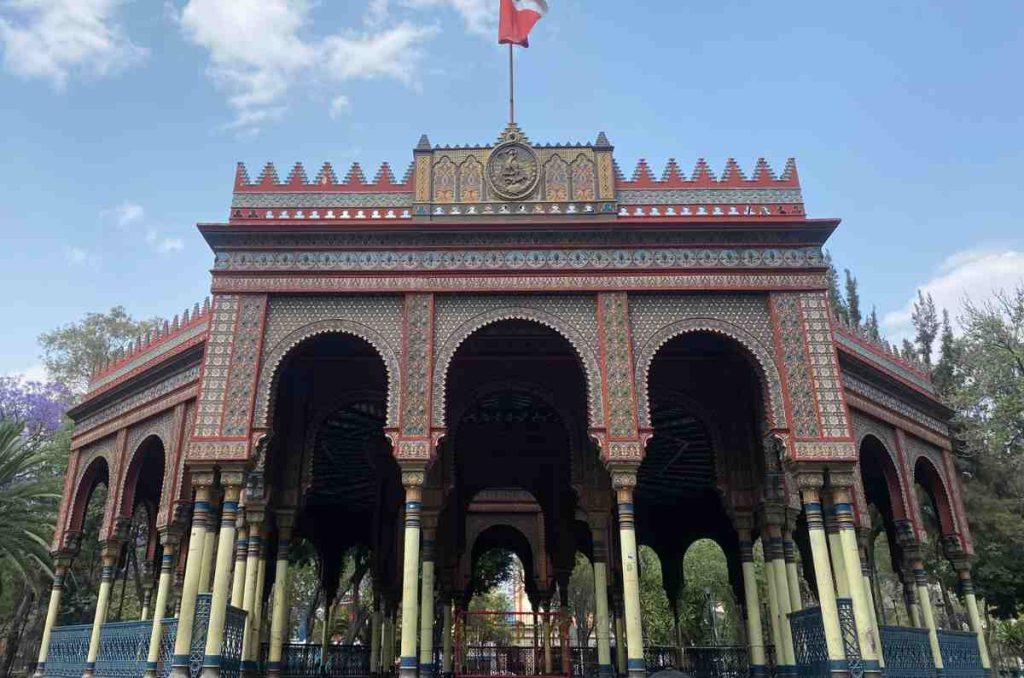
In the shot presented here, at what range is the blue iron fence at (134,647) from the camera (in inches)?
430

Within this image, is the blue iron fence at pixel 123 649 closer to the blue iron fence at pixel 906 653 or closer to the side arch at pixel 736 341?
the side arch at pixel 736 341

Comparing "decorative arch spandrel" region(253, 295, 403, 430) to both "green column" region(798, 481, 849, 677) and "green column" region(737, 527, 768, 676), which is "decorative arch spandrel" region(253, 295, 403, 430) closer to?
"green column" region(798, 481, 849, 677)

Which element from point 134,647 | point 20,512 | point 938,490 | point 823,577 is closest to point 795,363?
point 823,577

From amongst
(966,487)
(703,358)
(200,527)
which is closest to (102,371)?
(200,527)

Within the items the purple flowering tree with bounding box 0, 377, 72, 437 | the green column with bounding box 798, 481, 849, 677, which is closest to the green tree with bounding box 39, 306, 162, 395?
the purple flowering tree with bounding box 0, 377, 72, 437

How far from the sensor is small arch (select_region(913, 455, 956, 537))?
1656 centimetres

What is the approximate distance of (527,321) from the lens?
Answer: 1239cm

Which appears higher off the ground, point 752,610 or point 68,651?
point 752,610

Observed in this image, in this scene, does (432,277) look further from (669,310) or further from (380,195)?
(669,310)

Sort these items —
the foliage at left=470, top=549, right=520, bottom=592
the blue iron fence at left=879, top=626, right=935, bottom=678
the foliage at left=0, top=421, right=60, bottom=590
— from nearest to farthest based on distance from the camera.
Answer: the blue iron fence at left=879, top=626, right=935, bottom=678 → the foliage at left=0, top=421, right=60, bottom=590 → the foliage at left=470, top=549, right=520, bottom=592

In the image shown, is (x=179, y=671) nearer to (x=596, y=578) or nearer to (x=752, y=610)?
(x=596, y=578)

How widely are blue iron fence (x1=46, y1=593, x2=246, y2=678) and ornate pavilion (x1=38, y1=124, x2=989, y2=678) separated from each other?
5 centimetres

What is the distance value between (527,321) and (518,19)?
19.6 feet

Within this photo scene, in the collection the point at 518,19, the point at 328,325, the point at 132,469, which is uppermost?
the point at 518,19
